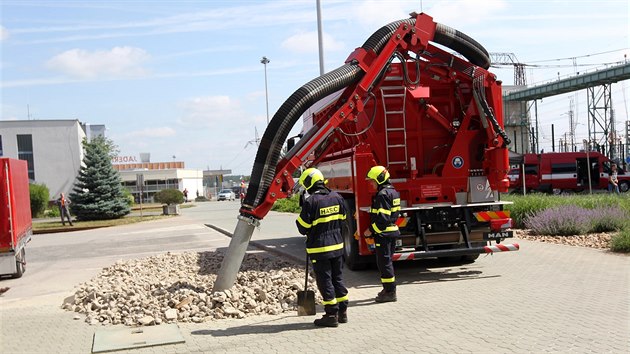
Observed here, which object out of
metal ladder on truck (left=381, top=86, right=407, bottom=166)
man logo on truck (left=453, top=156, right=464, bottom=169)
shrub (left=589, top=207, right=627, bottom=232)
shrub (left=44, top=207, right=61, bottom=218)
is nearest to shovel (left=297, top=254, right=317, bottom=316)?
metal ladder on truck (left=381, top=86, right=407, bottom=166)

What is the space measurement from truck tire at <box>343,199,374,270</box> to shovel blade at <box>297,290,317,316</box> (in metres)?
2.78

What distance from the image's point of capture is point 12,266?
12.6 m

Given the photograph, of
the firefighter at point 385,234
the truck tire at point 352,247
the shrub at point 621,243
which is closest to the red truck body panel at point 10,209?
the truck tire at point 352,247

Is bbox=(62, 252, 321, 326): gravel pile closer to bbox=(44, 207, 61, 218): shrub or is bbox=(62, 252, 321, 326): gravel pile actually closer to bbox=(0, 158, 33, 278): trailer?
bbox=(0, 158, 33, 278): trailer

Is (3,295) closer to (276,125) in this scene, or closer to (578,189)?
(276,125)

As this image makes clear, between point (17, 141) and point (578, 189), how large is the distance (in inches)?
1887

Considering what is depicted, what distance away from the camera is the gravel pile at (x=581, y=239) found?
12.4 m

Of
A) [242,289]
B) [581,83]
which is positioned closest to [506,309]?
[242,289]

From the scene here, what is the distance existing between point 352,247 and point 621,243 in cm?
531

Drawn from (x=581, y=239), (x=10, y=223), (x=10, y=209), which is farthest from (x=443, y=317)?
(x=10, y=209)

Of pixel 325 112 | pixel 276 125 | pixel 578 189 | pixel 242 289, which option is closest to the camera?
pixel 242 289

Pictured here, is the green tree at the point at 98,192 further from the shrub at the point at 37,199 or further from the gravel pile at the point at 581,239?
the gravel pile at the point at 581,239

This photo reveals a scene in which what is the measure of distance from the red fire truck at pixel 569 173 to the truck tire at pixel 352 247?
2995 cm

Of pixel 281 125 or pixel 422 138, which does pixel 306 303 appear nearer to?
pixel 281 125
